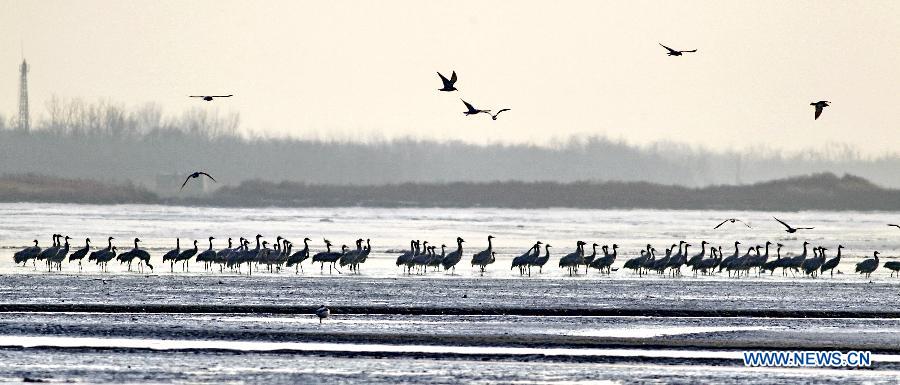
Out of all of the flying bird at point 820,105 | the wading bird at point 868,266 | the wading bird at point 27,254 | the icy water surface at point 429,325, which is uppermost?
the flying bird at point 820,105

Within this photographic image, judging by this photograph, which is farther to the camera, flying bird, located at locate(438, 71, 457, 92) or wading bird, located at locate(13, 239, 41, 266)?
wading bird, located at locate(13, 239, 41, 266)

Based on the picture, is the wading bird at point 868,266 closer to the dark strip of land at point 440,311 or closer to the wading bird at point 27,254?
the dark strip of land at point 440,311

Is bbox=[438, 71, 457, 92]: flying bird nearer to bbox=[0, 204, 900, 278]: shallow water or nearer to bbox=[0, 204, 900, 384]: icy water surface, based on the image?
bbox=[0, 204, 900, 384]: icy water surface

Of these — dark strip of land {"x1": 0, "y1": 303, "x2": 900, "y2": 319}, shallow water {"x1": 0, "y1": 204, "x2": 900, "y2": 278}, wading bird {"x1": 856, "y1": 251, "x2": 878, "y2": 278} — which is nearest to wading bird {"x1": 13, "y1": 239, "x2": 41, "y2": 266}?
shallow water {"x1": 0, "y1": 204, "x2": 900, "y2": 278}

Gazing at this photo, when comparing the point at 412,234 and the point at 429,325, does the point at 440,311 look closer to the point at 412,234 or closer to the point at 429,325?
the point at 429,325

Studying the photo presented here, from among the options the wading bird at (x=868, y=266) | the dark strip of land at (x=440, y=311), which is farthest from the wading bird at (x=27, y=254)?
the wading bird at (x=868, y=266)

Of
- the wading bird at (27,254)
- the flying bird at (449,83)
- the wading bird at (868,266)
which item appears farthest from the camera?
the wading bird at (27,254)

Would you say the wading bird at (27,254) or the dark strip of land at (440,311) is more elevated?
the wading bird at (27,254)

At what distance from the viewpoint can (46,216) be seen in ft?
293

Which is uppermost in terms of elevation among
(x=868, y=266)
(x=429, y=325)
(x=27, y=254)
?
(x=27, y=254)

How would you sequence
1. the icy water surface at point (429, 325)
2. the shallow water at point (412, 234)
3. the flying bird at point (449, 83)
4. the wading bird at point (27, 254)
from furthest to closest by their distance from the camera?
1. the shallow water at point (412, 234)
2. the wading bird at point (27, 254)
3. the flying bird at point (449, 83)
4. the icy water surface at point (429, 325)

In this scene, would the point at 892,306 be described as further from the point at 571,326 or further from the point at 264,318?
the point at 264,318

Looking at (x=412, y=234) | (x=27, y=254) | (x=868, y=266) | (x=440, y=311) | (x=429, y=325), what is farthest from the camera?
(x=412, y=234)

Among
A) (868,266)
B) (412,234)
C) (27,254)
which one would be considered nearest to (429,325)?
(868,266)
